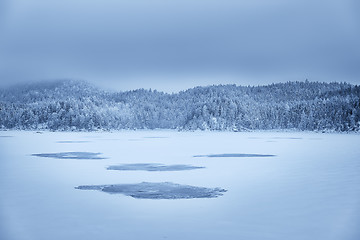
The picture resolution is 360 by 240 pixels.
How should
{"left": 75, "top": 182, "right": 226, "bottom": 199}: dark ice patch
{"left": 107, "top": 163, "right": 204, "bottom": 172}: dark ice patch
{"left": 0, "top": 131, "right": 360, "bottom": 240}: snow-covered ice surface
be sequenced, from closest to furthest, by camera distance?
1. {"left": 0, "top": 131, "right": 360, "bottom": 240}: snow-covered ice surface
2. {"left": 75, "top": 182, "right": 226, "bottom": 199}: dark ice patch
3. {"left": 107, "top": 163, "right": 204, "bottom": 172}: dark ice patch

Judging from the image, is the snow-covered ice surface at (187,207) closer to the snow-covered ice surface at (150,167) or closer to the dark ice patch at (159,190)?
the dark ice patch at (159,190)

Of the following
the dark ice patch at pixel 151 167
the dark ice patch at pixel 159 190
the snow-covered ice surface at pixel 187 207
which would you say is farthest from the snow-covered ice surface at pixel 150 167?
the dark ice patch at pixel 159 190

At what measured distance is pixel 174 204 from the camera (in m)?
13.5

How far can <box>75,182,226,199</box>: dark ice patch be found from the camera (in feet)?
49.3

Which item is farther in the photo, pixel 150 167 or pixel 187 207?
pixel 150 167

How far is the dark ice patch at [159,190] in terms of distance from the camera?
15.0 m

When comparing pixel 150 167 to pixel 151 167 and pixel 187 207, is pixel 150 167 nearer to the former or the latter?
pixel 151 167

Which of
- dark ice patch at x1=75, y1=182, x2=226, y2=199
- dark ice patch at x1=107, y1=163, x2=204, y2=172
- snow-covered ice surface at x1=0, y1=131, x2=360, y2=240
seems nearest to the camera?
snow-covered ice surface at x1=0, y1=131, x2=360, y2=240

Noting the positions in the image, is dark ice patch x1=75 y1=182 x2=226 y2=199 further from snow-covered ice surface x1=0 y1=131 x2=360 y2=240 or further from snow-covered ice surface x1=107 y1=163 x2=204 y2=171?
snow-covered ice surface x1=107 y1=163 x2=204 y2=171

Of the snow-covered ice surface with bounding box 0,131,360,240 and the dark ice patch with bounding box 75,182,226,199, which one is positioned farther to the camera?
the dark ice patch with bounding box 75,182,226,199

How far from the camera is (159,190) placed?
52.9 ft

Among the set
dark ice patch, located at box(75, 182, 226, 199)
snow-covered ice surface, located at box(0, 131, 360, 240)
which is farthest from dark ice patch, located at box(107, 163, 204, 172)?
dark ice patch, located at box(75, 182, 226, 199)

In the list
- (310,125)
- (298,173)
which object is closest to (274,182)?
(298,173)

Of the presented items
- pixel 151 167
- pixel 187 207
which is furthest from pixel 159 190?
pixel 151 167
